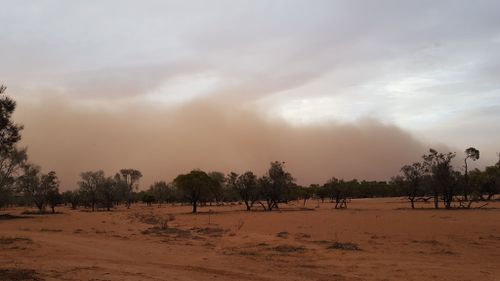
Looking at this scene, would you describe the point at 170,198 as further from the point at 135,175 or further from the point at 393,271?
the point at 393,271

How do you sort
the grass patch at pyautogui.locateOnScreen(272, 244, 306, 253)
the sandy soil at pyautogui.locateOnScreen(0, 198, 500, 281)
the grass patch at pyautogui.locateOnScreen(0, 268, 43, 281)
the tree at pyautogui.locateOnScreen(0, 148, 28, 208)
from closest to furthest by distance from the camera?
1. the grass patch at pyautogui.locateOnScreen(0, 268, 43, 281)
2. the sandy soil at pyautogui.locateOnScreen(0, 198, 500, 281)
3. the grass patch at pyautogui.locateOnScreen(272, 244, 306, 253)
4. the tree at pyautogui.locateOnScreen(0, 148, 28, 208)

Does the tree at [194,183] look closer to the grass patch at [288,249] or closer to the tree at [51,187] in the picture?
the tree at [51,187]

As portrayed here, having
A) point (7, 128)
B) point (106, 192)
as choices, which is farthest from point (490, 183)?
point (7, 128)

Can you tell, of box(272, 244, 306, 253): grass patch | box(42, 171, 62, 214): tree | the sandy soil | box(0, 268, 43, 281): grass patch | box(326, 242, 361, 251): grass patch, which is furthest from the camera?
box(42, 171, 62, 214): tree

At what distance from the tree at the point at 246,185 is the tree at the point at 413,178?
21.0 metres

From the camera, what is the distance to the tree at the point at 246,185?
66.4 metres

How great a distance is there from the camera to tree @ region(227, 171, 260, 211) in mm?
66438

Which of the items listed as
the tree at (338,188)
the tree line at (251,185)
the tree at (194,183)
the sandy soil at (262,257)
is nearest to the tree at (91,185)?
the tree line at (251,185)

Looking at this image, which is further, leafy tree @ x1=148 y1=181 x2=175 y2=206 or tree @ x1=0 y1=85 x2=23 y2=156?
leafy tree @ x1=148 y1=181 x2=175 y2=206

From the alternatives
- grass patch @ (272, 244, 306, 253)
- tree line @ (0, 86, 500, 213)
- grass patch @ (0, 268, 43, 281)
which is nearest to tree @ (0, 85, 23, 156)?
grass patch @ (0, 268, 43, 281)

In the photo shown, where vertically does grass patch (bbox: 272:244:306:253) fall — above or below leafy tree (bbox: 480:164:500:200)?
below

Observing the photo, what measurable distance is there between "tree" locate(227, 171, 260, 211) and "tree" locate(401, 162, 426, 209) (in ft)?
68.9

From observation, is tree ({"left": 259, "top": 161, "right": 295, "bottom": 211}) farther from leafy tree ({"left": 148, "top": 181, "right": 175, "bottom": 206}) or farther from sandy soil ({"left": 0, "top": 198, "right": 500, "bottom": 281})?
leafy tree ({"left": 148, "top": 181, "right": 175, "bottom": 206})

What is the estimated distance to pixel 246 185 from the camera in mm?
66562
